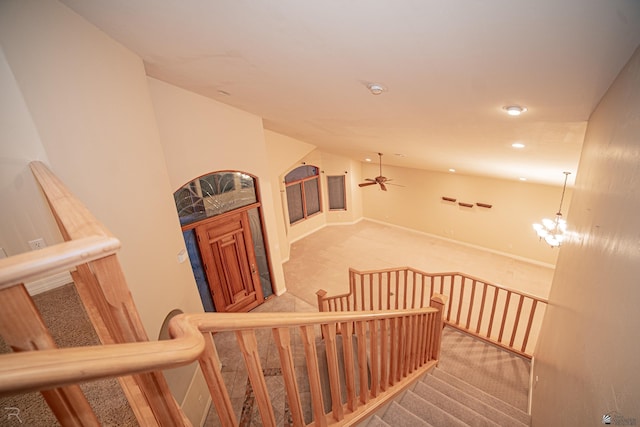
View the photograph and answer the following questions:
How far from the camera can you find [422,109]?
8.41 ft

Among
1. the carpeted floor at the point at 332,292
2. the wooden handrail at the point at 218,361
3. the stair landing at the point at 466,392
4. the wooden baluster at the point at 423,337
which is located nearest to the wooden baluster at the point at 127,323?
the wooden handrail at the point at 218,361

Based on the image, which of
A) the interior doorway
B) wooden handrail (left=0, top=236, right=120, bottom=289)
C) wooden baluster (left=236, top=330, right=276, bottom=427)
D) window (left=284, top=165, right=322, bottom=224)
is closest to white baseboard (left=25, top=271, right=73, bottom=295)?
the interior doorway

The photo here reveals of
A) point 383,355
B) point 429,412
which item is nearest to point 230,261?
point 383,355

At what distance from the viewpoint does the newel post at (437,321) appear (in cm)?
307

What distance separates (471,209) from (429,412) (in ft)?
22.9

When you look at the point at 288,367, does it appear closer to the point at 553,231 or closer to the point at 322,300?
the point at 322,300

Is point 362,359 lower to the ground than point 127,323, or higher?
lower

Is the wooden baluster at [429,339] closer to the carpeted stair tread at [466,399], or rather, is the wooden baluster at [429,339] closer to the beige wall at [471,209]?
the carpeted stair tread at [466,399]

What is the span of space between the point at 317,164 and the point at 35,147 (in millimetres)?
8163

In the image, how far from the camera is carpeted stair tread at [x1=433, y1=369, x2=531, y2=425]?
8.68ft

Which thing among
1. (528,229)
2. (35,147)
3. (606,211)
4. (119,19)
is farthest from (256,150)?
(528,229)

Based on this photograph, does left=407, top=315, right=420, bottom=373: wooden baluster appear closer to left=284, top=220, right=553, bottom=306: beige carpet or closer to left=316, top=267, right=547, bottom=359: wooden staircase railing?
left=316, top=267, right=547, bottom=359: wooden staircase railing

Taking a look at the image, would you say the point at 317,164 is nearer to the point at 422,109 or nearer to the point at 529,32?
the point at 422,109

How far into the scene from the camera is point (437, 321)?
3.15 m
